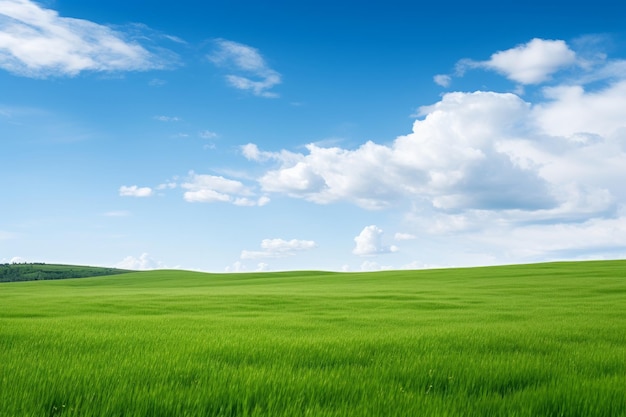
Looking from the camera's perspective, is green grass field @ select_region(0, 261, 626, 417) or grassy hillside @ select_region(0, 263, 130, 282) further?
grassy hillside @ select_region(0, 263, 130, 282)

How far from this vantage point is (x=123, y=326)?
1432 cm

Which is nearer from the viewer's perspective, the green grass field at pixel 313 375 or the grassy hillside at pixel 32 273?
the green grass field at pixel 313 375

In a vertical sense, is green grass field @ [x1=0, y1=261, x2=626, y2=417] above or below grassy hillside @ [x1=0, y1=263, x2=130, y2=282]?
above

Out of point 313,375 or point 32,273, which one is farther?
point 32,273

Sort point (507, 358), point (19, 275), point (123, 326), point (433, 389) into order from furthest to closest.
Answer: point (19, 275)
point (123, 326)
point (507, 358)
point (433, 389)

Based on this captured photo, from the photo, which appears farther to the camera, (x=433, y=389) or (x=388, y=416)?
(x=433, y=389)

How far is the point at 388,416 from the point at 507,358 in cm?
451

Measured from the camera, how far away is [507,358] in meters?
8.61

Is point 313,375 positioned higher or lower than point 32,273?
higher

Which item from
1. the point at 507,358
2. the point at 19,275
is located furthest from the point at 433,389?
the point at 19,275

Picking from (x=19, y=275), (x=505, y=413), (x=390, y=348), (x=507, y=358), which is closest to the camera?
(x=505, y=413)

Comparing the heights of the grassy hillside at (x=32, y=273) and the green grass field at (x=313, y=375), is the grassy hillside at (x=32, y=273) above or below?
below

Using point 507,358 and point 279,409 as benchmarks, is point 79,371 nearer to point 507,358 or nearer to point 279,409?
point 279,409

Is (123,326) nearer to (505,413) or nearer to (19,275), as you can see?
(505,413)
